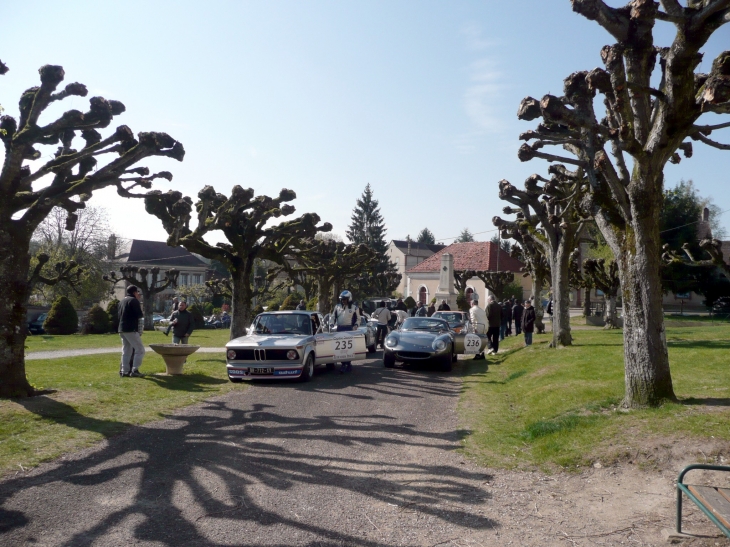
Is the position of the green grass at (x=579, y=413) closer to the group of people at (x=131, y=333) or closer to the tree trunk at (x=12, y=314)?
the group of people at (x=131, y=333)

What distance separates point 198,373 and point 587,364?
892 cm

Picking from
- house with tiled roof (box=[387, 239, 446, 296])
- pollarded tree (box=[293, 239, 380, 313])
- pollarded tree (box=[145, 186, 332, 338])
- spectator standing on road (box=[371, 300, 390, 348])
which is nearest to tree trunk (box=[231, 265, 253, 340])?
pollarded tree (box=[145, 186, 332, 338])

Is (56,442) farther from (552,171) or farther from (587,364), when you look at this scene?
(552,171)

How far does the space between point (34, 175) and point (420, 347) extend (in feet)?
31.6

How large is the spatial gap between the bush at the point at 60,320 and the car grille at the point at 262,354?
1073 inches

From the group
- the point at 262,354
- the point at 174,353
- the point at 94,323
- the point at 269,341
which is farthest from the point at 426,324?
the point at 94,323

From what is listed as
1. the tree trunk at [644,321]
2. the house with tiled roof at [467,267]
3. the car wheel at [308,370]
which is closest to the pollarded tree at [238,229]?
the car wheel at [308,370]

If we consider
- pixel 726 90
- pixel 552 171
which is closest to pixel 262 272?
pixel 552 171

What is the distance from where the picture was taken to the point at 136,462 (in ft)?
20.7

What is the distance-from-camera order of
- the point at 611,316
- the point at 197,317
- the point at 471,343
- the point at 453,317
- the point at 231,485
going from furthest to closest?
the point at 197,317
the point at 611,316
the point at 453,317
the point at 471,343
the point at 231,485

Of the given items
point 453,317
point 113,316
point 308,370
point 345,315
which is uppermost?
point 345,315

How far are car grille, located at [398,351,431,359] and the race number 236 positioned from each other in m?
2.16

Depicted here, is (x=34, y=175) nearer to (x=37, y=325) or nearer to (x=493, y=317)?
(x=493, y=317)

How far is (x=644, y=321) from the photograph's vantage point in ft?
26.6
